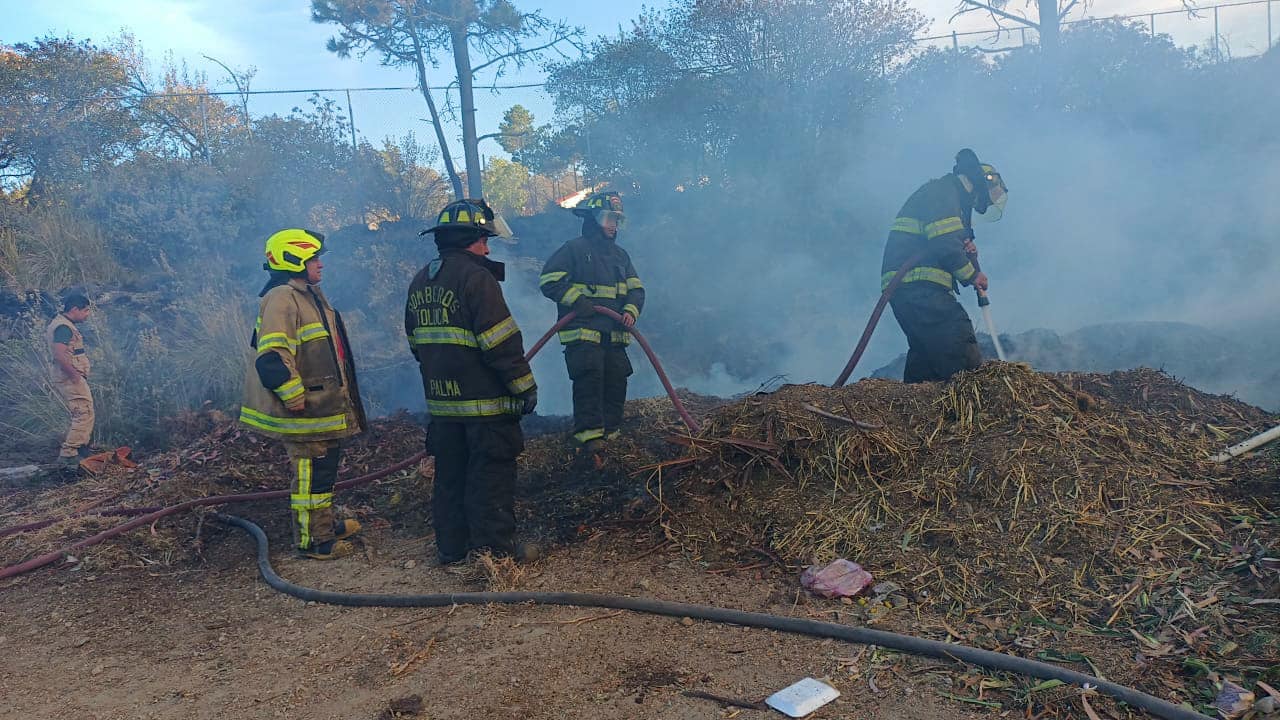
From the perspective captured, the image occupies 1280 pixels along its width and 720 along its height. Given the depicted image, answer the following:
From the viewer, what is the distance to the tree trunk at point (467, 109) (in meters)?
13.6

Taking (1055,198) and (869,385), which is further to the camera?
(1055,198)

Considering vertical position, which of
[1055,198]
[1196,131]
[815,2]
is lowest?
[1055,198]

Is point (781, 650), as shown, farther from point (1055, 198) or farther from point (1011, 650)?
point (1055, 198)

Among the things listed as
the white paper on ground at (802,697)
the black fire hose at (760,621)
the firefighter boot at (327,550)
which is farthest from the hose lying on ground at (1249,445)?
the firefighter boot at (327,550)

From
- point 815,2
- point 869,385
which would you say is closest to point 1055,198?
point 815,2

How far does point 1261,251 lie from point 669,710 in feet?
41.7

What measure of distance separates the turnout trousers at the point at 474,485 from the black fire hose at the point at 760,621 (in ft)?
1.89

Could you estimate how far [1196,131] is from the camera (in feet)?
45.3

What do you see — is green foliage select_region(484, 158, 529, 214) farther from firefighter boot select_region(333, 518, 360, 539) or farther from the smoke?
firefighter boot select_region(333, 518, 360, 539)

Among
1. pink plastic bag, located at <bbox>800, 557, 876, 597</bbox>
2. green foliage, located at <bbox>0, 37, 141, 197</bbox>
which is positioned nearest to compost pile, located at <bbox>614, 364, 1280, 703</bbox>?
pink plastic bag, located at <bbox>800, 557, 876, 597</bbox>

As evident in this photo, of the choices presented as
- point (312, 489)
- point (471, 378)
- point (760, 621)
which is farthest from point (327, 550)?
point (760, 621)

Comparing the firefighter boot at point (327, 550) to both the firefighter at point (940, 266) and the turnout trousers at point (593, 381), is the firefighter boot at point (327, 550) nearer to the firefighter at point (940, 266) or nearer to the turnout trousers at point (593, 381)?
the turnout trousers at point (593, 381)

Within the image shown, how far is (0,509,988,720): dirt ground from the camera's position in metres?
2.94

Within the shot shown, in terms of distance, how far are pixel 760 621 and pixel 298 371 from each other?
308cm
